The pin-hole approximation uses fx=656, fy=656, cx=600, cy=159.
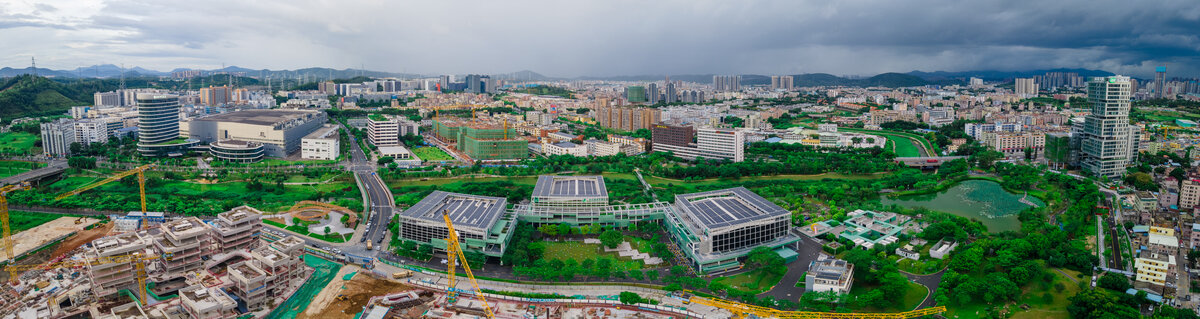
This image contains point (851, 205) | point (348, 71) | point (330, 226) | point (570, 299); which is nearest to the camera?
point (570, 299)

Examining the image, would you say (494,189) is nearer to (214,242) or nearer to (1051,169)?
(214,242)

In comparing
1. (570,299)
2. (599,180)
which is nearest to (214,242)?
(570,299)

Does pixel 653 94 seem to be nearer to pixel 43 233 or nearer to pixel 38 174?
pixel 38 174

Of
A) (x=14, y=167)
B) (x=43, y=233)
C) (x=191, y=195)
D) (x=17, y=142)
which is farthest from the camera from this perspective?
(x=17, y=142)

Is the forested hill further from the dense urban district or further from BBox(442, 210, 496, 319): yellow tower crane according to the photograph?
BBox(442, 210, 496, 319): yellow tower crane

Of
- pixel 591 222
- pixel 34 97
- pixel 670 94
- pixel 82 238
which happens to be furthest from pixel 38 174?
pixel 670 94

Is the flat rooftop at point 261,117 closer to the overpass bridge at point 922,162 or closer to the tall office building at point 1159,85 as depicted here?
the overpass bridge at point 922,162
